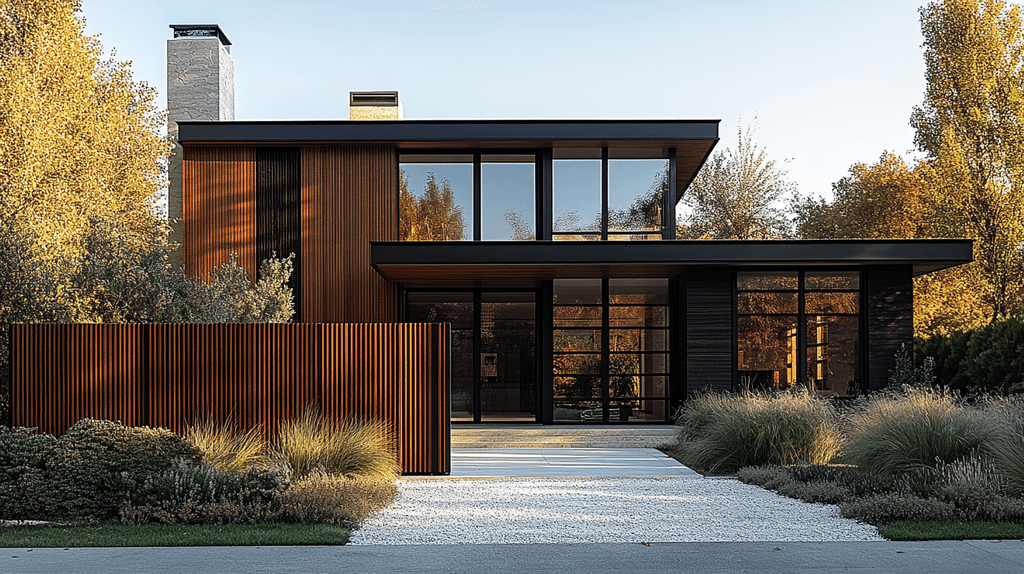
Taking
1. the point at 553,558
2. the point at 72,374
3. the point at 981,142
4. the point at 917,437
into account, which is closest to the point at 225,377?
the point at 72,374

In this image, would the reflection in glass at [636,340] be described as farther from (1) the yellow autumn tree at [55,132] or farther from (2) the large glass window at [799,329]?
(1) the yellow autumn tree at [55,132]

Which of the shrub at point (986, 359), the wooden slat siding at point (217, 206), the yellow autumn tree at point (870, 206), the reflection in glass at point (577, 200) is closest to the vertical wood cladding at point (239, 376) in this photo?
the wooden slat siding at point (217, 206)

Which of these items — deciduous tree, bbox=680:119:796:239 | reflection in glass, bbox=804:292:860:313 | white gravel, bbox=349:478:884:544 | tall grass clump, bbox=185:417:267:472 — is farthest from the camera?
deciduous tree, bbox=680:119:796:239

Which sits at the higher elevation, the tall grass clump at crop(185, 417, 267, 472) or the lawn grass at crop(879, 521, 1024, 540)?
the tall grass clump at crop(185, 417, 267, 472)

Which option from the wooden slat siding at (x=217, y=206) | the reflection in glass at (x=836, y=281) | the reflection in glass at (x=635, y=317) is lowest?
the reflection in glass at (x=635, y=317)

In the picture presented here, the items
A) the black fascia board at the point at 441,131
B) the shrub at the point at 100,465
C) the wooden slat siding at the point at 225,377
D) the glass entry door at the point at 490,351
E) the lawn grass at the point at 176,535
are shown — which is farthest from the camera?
the glass entry door at the point at 490,351

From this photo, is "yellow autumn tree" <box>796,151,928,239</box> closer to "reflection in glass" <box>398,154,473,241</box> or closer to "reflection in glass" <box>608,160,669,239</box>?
"reflection in glass" <box>608,160,669,239</box>

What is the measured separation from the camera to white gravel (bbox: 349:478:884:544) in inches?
266

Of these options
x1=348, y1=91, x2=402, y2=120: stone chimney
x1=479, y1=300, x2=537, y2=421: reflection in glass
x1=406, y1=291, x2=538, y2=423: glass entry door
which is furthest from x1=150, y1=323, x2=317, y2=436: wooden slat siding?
x1=348, y1=91, x2=402, y2=120: stone chimney

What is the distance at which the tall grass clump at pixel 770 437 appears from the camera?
10.5 metres

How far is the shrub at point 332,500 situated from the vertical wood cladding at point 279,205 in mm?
8334

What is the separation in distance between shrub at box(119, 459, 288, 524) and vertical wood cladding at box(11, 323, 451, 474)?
2260 millimetres

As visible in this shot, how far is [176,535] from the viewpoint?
6.63 metres

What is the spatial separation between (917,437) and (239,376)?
314 inches
